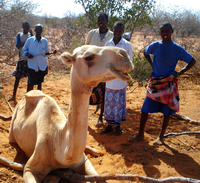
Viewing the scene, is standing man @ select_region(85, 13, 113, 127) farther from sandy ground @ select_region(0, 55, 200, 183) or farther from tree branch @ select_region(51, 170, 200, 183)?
tree branch @ select_region(51, 170, 200, 183)

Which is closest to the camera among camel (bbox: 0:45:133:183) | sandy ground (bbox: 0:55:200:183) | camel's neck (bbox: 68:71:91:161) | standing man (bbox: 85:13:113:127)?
camel (bbox: 0:45:133:183)

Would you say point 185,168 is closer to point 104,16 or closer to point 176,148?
point 176,148

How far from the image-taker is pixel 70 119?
91.8 inches

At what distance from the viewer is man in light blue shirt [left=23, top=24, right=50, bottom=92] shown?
19.7 feet

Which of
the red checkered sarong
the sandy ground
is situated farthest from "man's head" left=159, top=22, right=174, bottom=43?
the sandy ground

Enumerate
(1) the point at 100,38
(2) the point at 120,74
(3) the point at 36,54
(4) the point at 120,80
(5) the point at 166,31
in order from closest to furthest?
1. (2) the point at 120,74
2. (5) the point at 166,31
3. (4) the point at 120,80
4. (1) the point at 100,38
5. (3) the point at 36,54

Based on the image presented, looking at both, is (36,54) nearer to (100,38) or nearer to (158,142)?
(100,38)

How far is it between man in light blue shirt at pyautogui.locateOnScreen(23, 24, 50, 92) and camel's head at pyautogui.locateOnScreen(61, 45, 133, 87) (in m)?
4.12

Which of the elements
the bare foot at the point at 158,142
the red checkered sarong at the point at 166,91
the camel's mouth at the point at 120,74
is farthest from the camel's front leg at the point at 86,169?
the red checkered sarong at the point at 166,91

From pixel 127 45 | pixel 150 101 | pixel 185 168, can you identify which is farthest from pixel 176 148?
pixel 127 45

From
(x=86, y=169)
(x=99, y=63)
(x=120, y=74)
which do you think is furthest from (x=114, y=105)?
(x=120, y=74)

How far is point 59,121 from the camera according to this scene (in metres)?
2.79

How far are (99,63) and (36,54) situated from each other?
14.8ft

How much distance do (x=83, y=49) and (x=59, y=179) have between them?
5.45 ft
